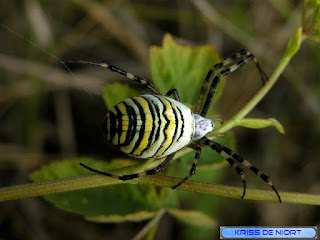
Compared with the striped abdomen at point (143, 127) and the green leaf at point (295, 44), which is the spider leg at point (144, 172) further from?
the green leaf at point (295, 44)

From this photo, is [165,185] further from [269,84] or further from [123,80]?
[123,80]

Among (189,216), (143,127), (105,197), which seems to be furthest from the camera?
(189,216)

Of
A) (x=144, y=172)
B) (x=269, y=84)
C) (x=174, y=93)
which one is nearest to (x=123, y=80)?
(x=174, y=93)

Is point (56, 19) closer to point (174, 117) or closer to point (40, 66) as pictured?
point (40, 66)

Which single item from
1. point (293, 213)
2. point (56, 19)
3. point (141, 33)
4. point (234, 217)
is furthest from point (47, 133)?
point (293, 213)

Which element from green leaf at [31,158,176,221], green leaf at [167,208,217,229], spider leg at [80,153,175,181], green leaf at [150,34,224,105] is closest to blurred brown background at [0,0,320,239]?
green leaf at [167,208,217,229]

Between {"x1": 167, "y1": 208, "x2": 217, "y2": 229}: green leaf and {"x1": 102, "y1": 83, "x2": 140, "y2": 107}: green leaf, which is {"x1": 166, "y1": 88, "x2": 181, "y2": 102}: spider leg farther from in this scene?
{"x1": 167, "y1": 208, "x2": 217, "y2": 229}: green leaf

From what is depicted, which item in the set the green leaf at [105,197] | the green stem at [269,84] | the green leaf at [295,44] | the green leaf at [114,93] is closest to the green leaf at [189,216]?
the green leaf at [105,197]
